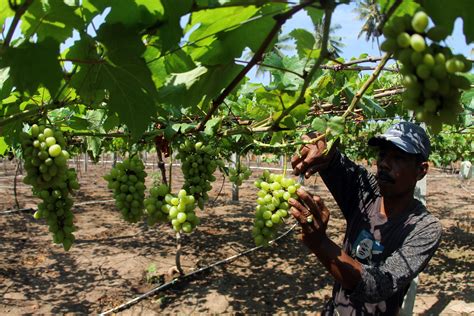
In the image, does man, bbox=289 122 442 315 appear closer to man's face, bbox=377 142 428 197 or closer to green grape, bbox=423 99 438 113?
man's face, bbox=377 142 428 197

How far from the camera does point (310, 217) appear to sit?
1.87 m

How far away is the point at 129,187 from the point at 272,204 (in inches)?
30.0

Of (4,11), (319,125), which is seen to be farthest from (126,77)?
(319,125)

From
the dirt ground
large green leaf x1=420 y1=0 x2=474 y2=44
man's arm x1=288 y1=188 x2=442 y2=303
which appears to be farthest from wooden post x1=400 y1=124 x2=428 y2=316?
large green leaf x1=420 y1=0 x2=474 y2=44

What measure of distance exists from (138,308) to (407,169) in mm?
5052

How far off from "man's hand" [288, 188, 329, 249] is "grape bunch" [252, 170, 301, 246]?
0.23 ft

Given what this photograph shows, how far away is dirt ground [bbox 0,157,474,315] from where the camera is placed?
20.6ft

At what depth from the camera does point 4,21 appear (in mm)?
1111

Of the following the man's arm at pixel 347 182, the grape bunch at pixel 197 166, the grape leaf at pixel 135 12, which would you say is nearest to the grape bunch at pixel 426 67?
the grape leaf at pixel 135 12

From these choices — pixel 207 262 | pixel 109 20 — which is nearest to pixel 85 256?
pixel 207 262

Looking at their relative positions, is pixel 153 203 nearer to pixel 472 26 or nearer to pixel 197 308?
pixel 472 26

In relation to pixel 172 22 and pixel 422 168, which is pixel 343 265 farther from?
pixel 172 22

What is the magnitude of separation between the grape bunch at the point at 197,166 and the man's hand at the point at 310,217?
1.79ft

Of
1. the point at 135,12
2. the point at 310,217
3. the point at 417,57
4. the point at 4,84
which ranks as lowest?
the point at 310,217
